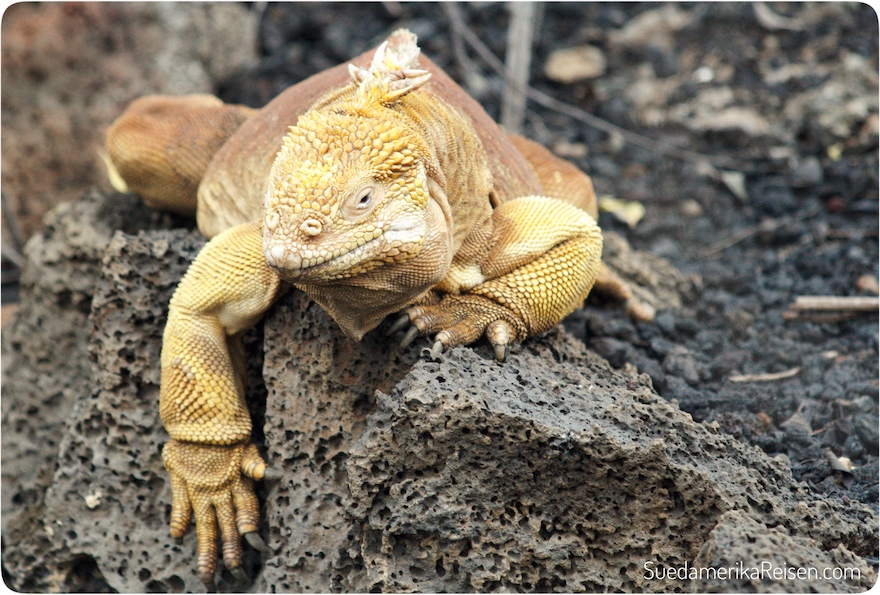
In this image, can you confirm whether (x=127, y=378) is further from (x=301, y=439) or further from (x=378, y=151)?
(x=378, y=151)

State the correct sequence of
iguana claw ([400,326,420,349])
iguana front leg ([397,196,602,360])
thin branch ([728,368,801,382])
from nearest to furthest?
iguana claw ([400,326,420,349]), iguana front leg ([397,196,602,360]), thin branch ([728,368,801,382])

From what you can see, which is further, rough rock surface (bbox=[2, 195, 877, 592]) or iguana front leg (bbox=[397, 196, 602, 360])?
iguana front leg (bbox=[397, 196, 602, 360])

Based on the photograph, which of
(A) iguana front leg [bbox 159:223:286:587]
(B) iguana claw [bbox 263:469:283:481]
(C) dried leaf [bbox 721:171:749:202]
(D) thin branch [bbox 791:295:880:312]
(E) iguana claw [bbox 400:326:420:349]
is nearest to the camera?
(E) iguana claw [bbox 400:326:420:349]

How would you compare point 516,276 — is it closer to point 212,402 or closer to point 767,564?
point 212,402

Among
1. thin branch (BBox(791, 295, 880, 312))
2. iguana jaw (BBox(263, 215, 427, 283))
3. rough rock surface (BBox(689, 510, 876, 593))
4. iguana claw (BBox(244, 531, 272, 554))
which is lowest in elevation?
thin branch (BBox(791, 295, 880, 312))

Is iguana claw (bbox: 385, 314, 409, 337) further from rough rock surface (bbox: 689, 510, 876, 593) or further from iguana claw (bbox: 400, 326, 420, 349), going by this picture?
rough rock surface (bbox: 689, 510, 876, 593)

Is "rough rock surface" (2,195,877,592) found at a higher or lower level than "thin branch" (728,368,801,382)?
higher

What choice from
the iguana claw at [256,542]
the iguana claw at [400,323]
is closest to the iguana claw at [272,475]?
the iguana claw at [256,542]

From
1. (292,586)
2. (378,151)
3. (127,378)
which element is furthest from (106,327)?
(378,151)

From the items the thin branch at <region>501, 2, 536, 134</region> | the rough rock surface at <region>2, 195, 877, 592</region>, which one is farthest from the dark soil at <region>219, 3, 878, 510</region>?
the rough rock surface at <region>2, 195, 877, 592</region>
